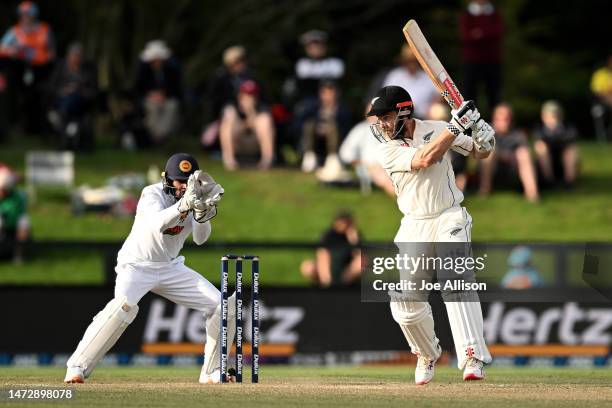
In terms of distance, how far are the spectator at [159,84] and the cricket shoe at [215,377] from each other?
400 inches

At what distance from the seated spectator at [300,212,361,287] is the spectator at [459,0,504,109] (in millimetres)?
3534

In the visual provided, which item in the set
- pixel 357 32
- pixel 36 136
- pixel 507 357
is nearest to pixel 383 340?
pixel 507 357

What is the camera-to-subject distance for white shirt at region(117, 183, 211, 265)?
10.9 m

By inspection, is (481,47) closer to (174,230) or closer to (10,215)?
(10,215)

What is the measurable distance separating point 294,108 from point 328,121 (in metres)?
1.68

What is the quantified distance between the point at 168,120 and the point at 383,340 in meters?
6.57

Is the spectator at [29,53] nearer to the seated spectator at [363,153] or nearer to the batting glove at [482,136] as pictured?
the seated spectator at [363,153]

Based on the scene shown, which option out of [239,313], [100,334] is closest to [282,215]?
[100,334]

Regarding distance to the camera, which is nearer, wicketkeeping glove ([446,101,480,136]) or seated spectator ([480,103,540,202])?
wicketkeeping glove ([446,101,480,136])

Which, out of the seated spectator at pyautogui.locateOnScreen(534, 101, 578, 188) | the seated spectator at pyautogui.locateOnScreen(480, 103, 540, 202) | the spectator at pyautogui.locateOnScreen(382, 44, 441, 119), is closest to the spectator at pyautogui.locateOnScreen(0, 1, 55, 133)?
the spectator at pyautogui.locateOnScreen(382, 44, 441, 119)

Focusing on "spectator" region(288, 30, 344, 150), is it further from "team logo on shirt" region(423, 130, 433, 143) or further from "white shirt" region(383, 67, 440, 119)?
"team logo on shirt" region(423, 130, 433, 143)

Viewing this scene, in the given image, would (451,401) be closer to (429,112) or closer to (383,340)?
(383,340)

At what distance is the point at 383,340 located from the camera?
16.1 meters

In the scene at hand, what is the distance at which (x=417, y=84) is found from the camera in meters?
19.3
